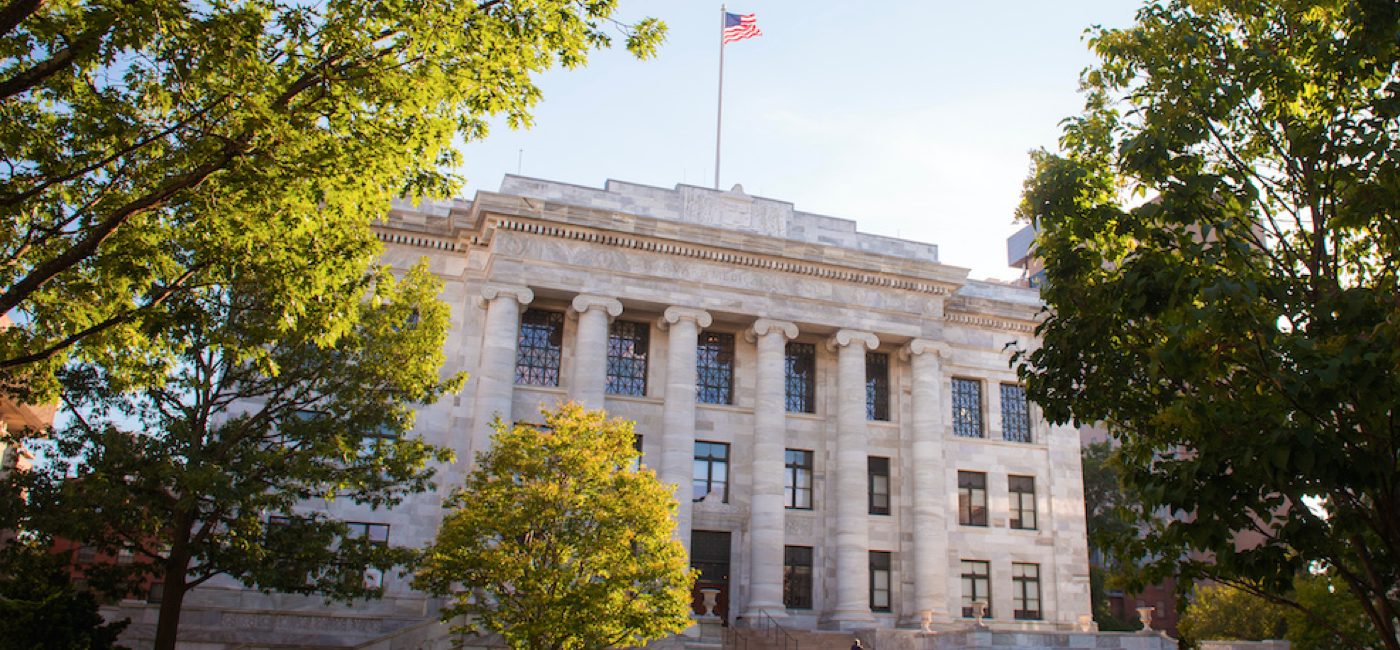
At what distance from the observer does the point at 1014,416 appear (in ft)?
130

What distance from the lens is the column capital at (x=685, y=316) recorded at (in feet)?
109

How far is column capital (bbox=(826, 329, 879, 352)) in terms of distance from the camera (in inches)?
1390

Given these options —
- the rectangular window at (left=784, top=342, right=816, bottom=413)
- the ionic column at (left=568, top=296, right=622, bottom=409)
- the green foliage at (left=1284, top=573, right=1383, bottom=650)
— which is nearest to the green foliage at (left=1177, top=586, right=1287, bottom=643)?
the rectangular window at (left=784, top=342, right=816, bottom=413)

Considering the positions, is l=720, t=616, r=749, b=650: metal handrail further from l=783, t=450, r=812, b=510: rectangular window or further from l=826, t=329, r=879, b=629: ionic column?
l=783, t=450, r=812, b=510: rectangular window

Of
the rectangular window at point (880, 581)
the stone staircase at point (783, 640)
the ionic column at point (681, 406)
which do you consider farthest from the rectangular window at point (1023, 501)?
the ionic column at point (681, 406)

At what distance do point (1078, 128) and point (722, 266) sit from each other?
852 inches

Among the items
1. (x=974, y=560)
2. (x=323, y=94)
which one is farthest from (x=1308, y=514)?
(x=974, y=560)

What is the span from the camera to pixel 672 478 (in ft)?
105

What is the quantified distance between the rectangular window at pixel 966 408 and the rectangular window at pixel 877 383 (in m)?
3.16

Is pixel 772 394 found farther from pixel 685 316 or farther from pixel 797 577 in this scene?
pixel 797 577

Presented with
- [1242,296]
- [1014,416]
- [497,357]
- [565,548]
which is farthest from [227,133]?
[1014,416]

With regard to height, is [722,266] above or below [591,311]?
above

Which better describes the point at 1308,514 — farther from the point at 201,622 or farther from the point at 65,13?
the point at 201,622

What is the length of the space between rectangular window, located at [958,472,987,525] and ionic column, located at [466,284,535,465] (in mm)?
17313
